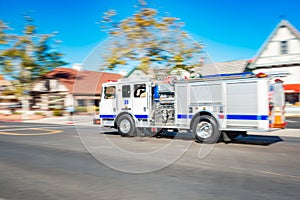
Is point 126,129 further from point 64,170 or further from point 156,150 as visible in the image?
point 64,170

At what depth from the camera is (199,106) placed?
12195mm

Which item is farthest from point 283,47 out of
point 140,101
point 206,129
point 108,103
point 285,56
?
point 206,129

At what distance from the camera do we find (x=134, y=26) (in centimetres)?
2455

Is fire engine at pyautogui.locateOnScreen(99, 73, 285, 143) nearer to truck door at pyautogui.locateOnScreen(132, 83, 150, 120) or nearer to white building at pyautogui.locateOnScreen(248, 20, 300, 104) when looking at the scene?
truck door at pyautogui.locateOnScreen(132, 83, 150, 120)

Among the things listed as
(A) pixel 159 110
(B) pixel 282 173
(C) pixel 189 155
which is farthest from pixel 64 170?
(A) pixel 159 110

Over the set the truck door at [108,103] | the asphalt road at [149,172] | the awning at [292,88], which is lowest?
the asphalt road at [149,172]

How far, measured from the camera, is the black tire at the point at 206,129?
1165 cm

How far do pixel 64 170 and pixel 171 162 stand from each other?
8.96ft

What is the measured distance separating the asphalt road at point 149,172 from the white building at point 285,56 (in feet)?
83.4

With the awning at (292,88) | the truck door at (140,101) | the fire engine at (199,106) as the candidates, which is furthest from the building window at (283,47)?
the truck door at (140,101)

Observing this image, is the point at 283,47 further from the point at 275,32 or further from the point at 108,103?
the point at 108,103

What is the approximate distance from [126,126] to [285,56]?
87.6 feet

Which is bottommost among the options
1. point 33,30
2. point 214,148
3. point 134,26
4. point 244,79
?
point 214,148

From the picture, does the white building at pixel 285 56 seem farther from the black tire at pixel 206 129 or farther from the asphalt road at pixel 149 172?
the asphalt road at pixel 149 172
